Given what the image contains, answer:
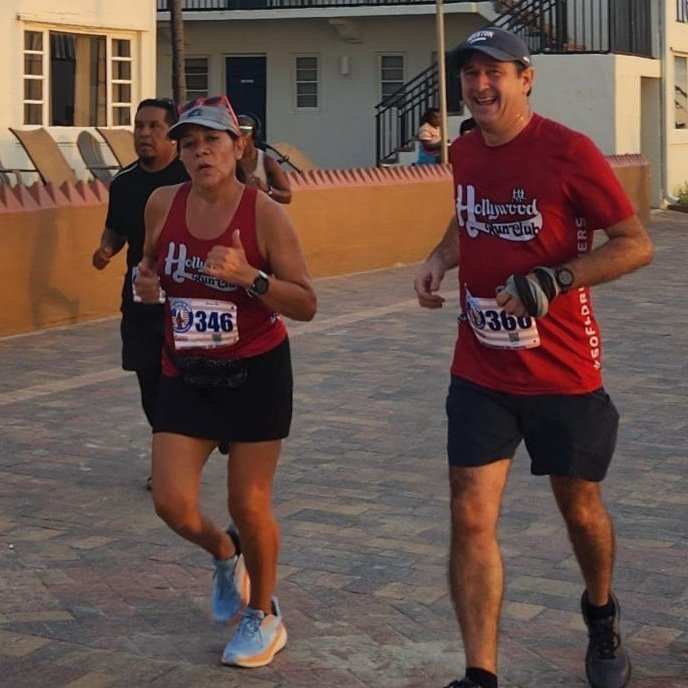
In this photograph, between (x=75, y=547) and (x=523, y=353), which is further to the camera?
(x=75, y=547)

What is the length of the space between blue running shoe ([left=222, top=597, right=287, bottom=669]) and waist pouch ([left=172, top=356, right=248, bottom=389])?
725mm

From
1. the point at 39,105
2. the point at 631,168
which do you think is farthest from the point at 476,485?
the point at 631,168

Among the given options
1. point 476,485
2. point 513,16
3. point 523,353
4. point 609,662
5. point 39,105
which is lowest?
point 609,662

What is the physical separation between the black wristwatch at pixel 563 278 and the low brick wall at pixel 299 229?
8.02m

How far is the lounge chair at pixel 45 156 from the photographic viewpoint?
63.6ft

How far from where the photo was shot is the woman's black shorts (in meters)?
5.05

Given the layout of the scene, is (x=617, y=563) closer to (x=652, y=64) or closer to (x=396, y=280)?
(x=396, y=280)

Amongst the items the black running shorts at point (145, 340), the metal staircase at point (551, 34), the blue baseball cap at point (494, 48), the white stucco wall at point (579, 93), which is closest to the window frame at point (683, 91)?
the metal staircase at point (551, 34)

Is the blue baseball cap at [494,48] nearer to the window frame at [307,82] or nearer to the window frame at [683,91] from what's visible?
the window frame at [683,91]

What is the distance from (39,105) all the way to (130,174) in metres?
14.8

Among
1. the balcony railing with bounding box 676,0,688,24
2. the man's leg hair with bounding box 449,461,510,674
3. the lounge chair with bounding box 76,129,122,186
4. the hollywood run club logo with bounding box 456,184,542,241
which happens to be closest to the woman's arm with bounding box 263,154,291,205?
the hollywood run club logo with bounding box 456,184,542,241

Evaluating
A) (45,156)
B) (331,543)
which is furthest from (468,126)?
(45,156)

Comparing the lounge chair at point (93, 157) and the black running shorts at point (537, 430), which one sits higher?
the lounge chair at point (93, 157)

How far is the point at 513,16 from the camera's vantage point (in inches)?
1077
